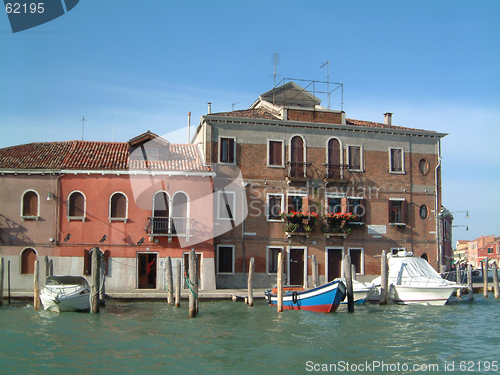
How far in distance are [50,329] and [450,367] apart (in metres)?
11.3

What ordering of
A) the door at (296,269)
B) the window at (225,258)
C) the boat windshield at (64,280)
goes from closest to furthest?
the boat windshield at (64,280) < the window at (225,258) < the door at (296,269)

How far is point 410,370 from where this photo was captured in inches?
476

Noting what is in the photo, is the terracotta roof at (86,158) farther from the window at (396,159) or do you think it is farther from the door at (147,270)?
the window at (396,159)

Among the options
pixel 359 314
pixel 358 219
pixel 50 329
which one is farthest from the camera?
pixel 358 219

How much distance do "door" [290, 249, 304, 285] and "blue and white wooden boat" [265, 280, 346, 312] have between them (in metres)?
5.45

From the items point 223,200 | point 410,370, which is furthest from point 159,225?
point 410,370

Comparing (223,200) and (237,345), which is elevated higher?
(223,200)

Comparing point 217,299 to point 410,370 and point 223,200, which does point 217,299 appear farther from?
point 410,370

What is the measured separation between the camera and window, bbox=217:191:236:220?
82.3 feet

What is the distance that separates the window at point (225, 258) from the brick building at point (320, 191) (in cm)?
5

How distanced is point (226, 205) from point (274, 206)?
8.03 feet

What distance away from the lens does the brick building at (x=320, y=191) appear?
2547 cm

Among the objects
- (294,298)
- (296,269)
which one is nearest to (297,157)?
(296,269)

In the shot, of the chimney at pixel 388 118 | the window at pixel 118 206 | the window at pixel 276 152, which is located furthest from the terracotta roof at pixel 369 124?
the window at pixel 118 206
